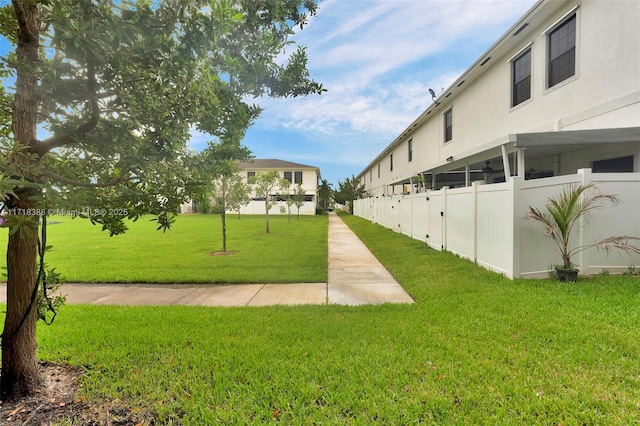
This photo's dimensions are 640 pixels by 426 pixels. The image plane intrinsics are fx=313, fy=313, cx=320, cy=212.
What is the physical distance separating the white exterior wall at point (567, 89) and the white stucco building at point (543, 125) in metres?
0.02

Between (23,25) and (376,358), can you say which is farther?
(376,358)

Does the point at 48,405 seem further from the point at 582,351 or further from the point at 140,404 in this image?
the point at 582,351

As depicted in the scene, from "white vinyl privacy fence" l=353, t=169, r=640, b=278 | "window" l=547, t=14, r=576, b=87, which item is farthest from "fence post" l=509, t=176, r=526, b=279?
"window" l=547, t=14, r=576, b=87

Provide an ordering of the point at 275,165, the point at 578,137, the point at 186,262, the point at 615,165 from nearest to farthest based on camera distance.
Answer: the point at 578,137, the point at 615,165, the point at 186,262, the point at 275,165

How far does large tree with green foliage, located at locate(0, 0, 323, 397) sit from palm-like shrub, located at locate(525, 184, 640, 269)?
17.0ft

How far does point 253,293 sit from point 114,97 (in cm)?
418

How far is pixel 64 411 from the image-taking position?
247 centimetres

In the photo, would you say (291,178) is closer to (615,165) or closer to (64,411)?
(615,165)

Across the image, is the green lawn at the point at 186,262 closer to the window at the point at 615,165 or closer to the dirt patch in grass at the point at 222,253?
the dirt patch in grass at the point at 222,253

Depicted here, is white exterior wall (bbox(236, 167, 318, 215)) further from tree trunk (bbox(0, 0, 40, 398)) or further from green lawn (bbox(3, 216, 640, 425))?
tree trunk (bbox(0, 0, 40, 398))

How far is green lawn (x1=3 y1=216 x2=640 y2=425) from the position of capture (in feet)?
7.87

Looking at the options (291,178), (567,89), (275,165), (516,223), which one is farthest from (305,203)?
(516,223)

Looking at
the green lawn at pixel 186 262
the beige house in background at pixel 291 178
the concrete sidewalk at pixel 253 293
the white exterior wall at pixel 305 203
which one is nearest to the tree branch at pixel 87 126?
the concrete sidewalk at pixel 253 293

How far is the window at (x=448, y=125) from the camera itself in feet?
48.1
